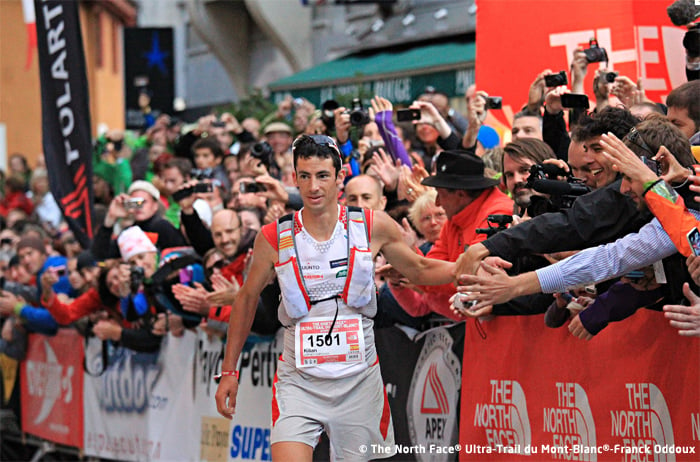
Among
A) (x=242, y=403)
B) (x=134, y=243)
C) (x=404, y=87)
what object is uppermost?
(x=404, y=87)

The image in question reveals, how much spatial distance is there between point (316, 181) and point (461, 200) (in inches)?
47.1

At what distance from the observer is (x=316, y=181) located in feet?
22.6

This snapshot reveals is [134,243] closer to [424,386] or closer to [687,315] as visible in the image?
[424,386]

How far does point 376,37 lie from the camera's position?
2661cm

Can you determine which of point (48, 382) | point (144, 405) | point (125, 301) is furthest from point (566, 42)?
point (48, 382)

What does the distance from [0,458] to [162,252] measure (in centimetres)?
505

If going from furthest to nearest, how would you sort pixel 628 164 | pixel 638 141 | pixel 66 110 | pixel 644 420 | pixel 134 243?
pixel 66 110 < pixel 134 243 < pixel 644 420 < pixel 638 141 < pixel 628 164

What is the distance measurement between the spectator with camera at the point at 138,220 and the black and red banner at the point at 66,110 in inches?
8.3

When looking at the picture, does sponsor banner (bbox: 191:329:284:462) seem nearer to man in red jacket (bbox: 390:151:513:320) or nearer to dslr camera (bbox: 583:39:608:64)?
man in red jacket (bbox: 390:151:513:320)

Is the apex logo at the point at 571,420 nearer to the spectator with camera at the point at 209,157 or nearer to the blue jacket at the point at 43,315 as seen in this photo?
the spectator with camera at the point at 209,157

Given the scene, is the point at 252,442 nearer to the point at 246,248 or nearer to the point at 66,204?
the point at 246,248

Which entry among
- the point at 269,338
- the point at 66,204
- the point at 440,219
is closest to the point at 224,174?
the point at 66,204

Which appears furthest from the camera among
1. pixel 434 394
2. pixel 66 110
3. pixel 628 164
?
pixel 66 110

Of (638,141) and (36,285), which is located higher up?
(36,285)
